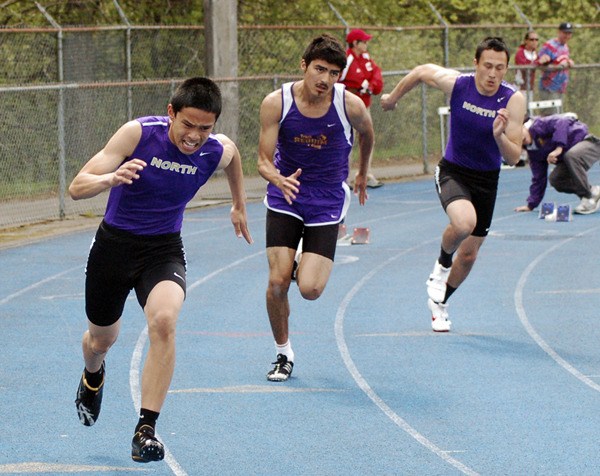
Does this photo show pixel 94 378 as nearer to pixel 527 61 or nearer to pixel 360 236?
pixel 360 236

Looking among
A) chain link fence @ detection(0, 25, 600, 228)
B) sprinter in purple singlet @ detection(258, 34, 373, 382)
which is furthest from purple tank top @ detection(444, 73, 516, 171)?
chain link fence @ detection(0, 25, 600, 228)

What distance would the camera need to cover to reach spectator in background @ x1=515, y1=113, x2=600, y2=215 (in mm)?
17531

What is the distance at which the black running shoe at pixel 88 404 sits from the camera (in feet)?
24.7

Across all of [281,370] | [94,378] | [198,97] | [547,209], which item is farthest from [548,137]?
[198,97]

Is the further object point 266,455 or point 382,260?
point 382,260

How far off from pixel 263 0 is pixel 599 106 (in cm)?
693

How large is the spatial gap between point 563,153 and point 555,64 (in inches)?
242

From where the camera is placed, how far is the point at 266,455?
7.18 metres

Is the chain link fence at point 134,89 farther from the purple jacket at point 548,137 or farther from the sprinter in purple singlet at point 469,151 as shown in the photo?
the sprinter in purple singlet at point 469,151

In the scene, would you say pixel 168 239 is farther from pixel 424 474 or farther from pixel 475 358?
pixel 475 358

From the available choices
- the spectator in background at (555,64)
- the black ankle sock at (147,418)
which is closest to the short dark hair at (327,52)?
the black ankle sock at (147,418)

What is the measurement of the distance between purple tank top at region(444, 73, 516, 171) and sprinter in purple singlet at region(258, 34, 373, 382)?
136 centimetres

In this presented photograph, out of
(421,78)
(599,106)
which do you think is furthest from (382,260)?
(599,106)

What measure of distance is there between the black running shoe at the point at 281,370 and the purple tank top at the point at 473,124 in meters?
2.33
